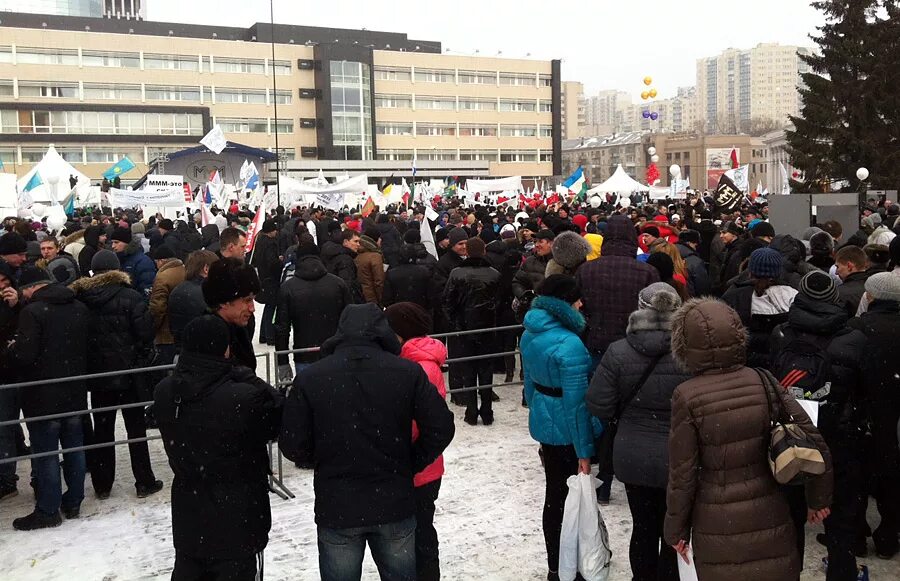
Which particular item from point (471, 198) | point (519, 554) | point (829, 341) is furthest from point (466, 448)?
point (471, 198)

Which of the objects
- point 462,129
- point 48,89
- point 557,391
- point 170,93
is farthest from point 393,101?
point 557,391

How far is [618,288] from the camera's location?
6285 millimetres

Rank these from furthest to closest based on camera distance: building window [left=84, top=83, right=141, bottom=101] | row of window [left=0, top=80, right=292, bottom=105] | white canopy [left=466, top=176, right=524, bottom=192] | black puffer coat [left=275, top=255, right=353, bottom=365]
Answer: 1. building window [left=84, top=83, right=141, bottom=101]
2. row of window [left=0, top=80, right=292, bottom=105]
3. white canopy [left=466, top=176, right=524, bottom=192]
4. black puffer coat [left=275, top=255, right=353, bottom=365]

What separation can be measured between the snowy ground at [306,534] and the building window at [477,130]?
83340 mm

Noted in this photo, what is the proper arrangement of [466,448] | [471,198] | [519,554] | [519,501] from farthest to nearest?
[471,198], [466,448], [519,501], [519,554]

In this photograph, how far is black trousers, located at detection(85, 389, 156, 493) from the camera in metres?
7.01

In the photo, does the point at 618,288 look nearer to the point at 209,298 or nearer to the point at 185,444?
the point at 209,298

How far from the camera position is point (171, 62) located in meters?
75.7

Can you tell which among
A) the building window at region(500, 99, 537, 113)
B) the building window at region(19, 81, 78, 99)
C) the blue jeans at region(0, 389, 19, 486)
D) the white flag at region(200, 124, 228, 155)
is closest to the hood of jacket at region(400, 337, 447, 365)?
the blue jeans at region(0, 389, 19, 486)

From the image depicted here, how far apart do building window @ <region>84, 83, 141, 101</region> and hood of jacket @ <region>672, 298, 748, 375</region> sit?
254ft

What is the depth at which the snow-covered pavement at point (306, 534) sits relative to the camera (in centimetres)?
549

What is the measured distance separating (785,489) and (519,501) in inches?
131

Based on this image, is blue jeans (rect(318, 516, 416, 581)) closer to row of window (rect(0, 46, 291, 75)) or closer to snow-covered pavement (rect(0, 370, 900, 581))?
snow-covered pavement (rect(0, 370, 900, 581))

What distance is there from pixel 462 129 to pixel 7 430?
84.2 m
